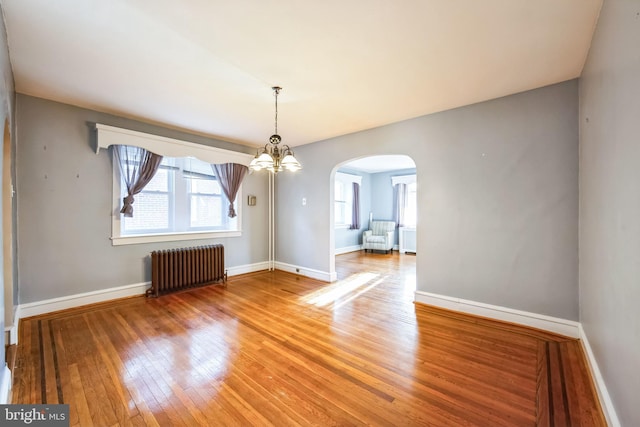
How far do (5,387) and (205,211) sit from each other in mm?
3399

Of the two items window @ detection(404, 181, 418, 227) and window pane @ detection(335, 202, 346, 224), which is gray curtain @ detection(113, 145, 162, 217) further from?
window @ detection(404, 181, 418, 227)

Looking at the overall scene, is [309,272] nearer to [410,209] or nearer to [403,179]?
[410,209]

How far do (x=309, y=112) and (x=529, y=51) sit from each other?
2.38 metres

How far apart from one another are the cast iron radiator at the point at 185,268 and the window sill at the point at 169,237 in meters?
0.25

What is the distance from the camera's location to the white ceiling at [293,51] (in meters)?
1.79

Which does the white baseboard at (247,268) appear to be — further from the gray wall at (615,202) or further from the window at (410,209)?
the gray wall at (615,202)

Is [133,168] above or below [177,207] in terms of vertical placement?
above

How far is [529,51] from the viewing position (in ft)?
7.30

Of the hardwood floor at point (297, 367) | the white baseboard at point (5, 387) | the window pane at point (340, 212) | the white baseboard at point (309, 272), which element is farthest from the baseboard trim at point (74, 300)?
the window pane at point (340, 212)

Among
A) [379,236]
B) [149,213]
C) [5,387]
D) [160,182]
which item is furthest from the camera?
[379,236]

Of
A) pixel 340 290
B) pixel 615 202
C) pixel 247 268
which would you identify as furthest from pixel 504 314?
pixel 247 268

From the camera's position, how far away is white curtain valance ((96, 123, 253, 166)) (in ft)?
11.6

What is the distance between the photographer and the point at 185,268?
421 cm

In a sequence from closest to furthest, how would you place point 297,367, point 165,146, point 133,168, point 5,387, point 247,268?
1. point 5,387
2. point 297,367
3. point 133,168
4. point 165,146
5. point 247,268
